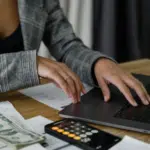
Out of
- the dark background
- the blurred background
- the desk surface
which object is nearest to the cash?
the desk surface

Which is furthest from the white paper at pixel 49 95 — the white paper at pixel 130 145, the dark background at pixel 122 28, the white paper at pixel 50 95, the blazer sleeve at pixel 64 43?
the dark background at pixel 122 28

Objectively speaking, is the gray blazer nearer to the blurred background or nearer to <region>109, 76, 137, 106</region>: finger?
<region>109, 76, 137, 106</region>: finger

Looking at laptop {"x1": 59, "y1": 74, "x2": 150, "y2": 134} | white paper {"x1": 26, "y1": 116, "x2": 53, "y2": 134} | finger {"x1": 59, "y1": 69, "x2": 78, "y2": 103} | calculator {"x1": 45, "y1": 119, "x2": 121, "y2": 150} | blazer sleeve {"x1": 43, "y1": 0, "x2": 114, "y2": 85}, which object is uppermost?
blazer sleeve {"x1": 43, "y1": 0, "x2": 114, "y2": 85}

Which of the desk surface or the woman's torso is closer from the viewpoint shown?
the desk surface

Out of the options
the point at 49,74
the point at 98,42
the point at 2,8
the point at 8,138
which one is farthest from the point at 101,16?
the point at 8,138

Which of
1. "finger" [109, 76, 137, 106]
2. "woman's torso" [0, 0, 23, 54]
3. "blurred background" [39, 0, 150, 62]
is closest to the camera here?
"finger" [109, 76, 137, 106]

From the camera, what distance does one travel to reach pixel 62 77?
0.81 metres

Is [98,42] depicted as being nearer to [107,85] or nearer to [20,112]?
[107,85]

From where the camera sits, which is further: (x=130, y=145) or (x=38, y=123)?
(x=38, y=123)

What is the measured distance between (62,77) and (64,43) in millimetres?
274

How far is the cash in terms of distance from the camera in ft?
1.82

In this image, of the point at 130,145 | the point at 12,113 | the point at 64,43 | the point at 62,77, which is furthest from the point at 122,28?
the point at 130,145

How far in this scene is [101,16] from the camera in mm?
1962

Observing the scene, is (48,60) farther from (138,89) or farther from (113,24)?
(113,24)
